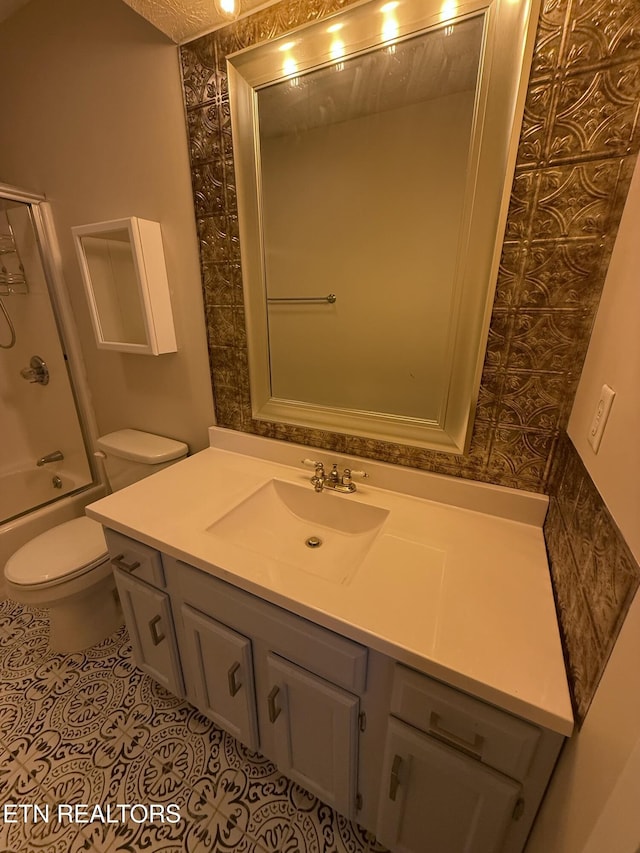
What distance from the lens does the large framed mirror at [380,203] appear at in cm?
77

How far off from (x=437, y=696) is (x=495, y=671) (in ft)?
0.42

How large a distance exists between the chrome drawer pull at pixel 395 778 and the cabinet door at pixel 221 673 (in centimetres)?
38

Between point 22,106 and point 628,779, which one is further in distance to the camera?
point 22,106

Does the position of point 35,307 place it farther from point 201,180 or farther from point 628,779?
point 628,779

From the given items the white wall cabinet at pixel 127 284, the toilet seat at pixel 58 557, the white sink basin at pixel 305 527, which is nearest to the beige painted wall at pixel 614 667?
the white sink basin at pixel 305 527

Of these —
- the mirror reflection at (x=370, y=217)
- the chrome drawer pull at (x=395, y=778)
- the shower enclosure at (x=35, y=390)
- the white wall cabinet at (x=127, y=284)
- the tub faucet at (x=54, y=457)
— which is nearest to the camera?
the chrome drawer pull at (x=395, y=778)

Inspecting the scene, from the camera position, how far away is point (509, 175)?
0.75 meters

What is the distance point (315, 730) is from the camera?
2.71 feet

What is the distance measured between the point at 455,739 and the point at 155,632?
864mm

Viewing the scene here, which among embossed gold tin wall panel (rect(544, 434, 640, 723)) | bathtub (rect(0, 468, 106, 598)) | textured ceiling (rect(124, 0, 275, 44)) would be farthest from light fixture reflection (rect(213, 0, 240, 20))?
bathtub (rect(0, 468, 106, 598))

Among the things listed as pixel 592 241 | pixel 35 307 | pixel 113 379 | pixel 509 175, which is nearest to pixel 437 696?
pixel 592 241

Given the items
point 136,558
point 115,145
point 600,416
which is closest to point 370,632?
point 600,416

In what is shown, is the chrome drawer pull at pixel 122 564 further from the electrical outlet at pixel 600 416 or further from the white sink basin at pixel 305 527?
the electrical outlet at pixel 600 416

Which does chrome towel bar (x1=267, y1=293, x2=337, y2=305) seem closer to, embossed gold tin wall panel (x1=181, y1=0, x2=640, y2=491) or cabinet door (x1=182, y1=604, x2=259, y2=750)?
embossed gold tin wall panel (x1=181, y1=0, x2=640, y2=491)
